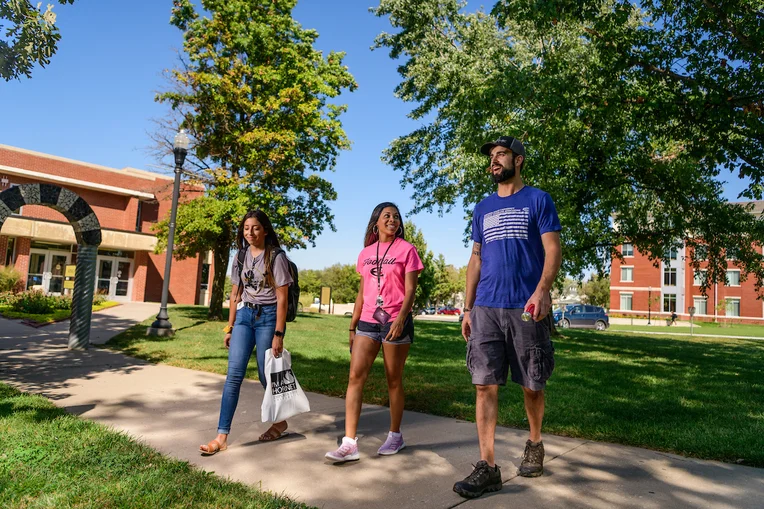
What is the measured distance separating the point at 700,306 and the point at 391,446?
6601cm

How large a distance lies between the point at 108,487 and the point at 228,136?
16.6m

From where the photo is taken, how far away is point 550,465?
12.6ft

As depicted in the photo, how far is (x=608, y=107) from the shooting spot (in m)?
11.3

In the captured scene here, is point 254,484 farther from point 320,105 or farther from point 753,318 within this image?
point 753,318

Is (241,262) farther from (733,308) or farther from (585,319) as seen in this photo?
(733,308)

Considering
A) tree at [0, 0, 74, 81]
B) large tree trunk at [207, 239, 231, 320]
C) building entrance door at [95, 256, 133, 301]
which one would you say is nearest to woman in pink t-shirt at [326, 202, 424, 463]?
tree at [0, 0, 74, 81]

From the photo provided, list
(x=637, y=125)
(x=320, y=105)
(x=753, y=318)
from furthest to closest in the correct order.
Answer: (x=753, y=318) < (x=320, y=105) < (x=637, y=125)

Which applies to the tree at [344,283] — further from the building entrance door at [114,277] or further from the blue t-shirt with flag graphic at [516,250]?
the blue t-shirt with flag graphic at [516,250]

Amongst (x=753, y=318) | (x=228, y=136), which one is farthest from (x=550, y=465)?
(x=753, y=318)

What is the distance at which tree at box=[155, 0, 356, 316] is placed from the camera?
17641 millimetres

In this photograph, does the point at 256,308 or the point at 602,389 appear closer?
the point at 256,308

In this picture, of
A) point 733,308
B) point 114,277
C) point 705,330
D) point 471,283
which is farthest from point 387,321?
point 733,308

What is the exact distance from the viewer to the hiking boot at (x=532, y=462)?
3.57 meters

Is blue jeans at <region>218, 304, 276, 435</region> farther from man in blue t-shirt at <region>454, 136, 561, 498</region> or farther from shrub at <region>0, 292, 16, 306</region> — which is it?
shrub at <region>0, 292, 16, 306</region>
